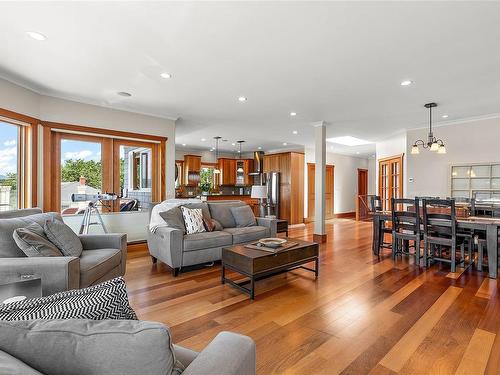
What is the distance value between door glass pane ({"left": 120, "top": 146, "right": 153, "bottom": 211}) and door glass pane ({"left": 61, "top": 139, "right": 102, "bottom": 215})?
40 centimetres

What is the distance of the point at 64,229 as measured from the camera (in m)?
2.68

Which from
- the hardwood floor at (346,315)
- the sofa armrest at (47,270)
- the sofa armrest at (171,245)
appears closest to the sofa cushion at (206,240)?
the sofa armrest at (171,245)

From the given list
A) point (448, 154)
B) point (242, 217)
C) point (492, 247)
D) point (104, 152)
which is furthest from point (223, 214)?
point (448, 154)

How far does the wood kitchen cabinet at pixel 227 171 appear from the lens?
9453 millimetres

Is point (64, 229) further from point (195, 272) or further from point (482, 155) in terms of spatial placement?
point (482, 155)

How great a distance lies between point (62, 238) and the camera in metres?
2.57

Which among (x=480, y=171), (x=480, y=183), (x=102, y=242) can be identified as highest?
(x=480, y=171)

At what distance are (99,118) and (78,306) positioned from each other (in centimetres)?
453

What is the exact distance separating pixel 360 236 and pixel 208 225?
414cm

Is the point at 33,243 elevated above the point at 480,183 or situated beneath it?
situated beneath

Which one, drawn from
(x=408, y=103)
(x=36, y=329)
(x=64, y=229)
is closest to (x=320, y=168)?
(x=408, y=103)

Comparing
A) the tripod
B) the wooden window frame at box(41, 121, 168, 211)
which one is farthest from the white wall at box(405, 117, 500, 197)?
the tripod

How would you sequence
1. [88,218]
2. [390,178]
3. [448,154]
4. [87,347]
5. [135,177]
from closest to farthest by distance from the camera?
1. [87,347]
2. [88,218]
3. [135,177]
4. [448,154]
5. [390,178]

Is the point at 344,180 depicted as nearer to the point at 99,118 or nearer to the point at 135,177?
the point at 135,177
